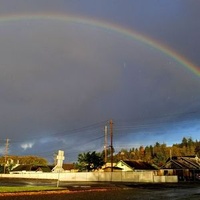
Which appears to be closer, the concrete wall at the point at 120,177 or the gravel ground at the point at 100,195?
the gravel ground at the point at 100,195

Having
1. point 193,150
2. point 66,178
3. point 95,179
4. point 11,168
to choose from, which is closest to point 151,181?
point 95,179

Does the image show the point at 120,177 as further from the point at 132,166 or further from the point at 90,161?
the point at 132,166

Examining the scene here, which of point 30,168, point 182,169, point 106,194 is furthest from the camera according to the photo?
point 30,168

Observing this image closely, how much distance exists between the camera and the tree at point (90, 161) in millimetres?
87000

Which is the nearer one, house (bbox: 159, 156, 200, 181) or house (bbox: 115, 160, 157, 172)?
house (bbox: 159, 156, 200, 181)

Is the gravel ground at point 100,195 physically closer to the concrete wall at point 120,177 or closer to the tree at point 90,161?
the concrete wall at point 120,177

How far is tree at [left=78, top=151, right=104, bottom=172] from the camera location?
87000 millimetres

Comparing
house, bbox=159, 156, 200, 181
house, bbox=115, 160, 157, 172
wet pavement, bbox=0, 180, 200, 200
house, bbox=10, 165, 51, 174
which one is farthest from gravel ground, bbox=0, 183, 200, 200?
house, bbox=10, 165, 51, 174

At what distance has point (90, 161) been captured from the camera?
87.4 m

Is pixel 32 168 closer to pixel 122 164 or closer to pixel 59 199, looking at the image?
pixel 122 164

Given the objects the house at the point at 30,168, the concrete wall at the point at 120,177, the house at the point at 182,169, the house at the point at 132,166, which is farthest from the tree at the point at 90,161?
the house at the point at 30,168

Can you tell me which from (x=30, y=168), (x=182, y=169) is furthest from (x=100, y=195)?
(x=30, y=168)

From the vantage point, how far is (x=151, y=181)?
59.1 m

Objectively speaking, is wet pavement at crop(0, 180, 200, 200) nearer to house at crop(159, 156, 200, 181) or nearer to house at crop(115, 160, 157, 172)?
house at crop(159, 156, 200, 181)
